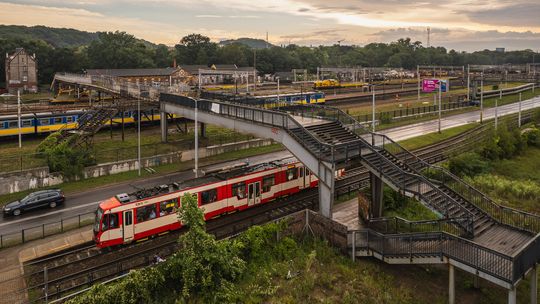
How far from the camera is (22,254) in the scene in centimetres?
2639

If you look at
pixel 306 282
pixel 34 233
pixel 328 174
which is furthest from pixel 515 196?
pixel 34 233

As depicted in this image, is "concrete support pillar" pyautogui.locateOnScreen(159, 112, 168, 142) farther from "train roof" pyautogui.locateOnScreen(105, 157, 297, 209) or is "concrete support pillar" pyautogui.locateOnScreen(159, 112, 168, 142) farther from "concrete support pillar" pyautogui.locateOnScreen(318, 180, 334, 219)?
"concrete support pillar" pyautogui.locateOnScreen(318, 180, 334, 219)

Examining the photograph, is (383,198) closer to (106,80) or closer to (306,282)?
(306,282)

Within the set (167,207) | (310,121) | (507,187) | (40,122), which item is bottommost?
(507,187)

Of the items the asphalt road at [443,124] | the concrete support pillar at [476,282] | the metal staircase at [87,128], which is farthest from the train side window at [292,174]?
the asphalt road at [443,124]

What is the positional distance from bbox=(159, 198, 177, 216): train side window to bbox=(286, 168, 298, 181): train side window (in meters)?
10.2

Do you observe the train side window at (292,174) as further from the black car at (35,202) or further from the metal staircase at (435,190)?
the black car at (35,202)

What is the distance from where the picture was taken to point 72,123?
58719mm

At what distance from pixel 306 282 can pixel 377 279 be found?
12.6 feet

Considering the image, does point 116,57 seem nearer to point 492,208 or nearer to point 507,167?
point 507,167

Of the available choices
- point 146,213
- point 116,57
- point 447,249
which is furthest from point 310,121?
point 116,57

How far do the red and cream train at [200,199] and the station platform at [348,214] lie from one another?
180 inches

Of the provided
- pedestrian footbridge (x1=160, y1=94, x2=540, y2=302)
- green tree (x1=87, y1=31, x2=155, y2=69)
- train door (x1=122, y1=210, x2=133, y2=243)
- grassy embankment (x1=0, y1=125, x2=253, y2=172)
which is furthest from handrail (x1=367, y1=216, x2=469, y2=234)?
green tree (x1=87, y1=31, x2=155, y2=69)

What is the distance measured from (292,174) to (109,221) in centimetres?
1479
